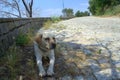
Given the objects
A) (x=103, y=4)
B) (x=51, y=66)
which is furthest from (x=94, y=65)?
(x=103, y=4)

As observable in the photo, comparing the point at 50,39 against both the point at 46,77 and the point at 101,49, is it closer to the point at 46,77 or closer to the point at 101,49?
the point at 46,77

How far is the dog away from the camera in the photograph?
564 centimetres

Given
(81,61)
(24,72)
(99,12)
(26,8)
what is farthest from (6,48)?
(99,12)

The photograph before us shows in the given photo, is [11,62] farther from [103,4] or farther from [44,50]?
[103,4]

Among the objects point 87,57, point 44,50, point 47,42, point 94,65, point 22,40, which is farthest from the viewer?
point 22,40

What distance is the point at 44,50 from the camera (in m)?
6.06

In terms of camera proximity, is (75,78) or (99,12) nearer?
(75,78)

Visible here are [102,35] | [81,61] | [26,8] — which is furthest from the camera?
[26,8]

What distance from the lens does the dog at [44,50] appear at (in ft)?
18.5

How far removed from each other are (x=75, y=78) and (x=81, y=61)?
0.95m

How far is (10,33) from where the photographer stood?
7.11 meters

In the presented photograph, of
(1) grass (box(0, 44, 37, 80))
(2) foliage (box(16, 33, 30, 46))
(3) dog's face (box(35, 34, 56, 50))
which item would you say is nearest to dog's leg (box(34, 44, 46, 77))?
(1) grass (box(0, 44, 37, 80))

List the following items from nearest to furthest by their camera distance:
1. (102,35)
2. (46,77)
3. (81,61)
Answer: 1. (46,77)
2. (81,61)
3. (102,35)

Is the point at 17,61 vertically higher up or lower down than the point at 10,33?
lower down
